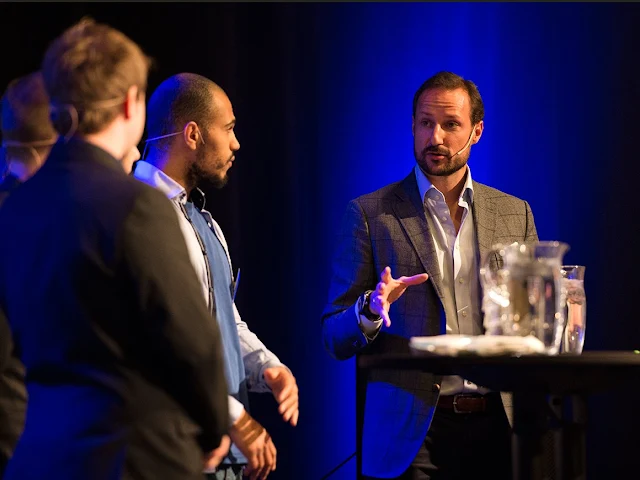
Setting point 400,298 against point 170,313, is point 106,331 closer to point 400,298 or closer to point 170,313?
point 170,313

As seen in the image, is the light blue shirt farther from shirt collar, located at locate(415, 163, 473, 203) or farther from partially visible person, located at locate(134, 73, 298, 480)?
shirt collar, located at locate(415, 163, 473, 203)

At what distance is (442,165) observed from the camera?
286cm

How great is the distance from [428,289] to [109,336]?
140cm

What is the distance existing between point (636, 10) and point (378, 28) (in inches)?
42.3

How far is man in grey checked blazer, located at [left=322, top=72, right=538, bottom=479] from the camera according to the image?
2.56m

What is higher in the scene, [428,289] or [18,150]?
[18,150]

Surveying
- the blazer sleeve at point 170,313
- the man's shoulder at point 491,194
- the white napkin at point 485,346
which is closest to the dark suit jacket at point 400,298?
the man's shoulder at point 491,194

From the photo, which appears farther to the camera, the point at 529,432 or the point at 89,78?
the point at 529,432

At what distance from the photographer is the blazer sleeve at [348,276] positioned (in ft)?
8.80

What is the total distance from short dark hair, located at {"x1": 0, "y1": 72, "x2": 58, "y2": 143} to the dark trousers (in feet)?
4.54

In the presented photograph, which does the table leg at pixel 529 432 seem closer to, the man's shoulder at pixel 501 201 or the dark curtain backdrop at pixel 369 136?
the man's shoulder at pixel 501 201

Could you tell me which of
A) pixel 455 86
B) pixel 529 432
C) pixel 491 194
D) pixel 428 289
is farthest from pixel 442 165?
pixel 529 432

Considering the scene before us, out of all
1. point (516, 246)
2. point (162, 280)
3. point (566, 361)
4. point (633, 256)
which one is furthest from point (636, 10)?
point (162, 280)

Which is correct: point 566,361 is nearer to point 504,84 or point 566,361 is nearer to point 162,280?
point 162,280
